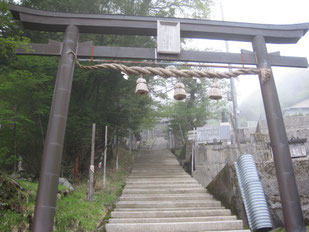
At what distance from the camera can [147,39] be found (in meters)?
10.6

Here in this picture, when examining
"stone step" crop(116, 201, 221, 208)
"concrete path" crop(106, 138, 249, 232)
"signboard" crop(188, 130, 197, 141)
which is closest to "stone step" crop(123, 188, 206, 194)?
"concrete path" crop(106, 138, 249, 232)

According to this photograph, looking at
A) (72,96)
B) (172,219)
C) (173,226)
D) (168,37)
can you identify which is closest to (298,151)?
(172,219)

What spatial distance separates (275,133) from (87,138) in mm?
7208

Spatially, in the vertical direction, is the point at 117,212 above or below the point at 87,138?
below

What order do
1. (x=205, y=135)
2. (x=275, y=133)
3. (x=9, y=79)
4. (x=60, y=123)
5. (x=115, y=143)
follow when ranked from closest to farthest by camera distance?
(x=60, y=123)
(x=275, y=133)
(x=9, y=79)
(x=115, y=143)
(x=205, y=135)

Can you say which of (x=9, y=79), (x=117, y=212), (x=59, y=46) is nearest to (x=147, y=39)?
(x=9, y=79)

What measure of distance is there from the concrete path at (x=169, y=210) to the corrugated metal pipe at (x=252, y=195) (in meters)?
0.41

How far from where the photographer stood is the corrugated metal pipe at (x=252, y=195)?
14.7 ft

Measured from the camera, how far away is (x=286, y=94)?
49.9 meters

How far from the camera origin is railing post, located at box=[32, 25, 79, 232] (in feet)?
11.0

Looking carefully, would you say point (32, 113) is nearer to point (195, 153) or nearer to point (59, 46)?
point (59, 46)

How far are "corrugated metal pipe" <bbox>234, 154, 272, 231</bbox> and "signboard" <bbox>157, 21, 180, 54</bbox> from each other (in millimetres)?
2800

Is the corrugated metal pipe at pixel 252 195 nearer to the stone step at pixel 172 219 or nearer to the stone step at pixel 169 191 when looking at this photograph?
the stone step at pixel 172 219

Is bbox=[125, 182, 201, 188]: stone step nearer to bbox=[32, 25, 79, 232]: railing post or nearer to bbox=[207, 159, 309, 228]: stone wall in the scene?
bbox=[207, 159, 309, 228]: stone wall
